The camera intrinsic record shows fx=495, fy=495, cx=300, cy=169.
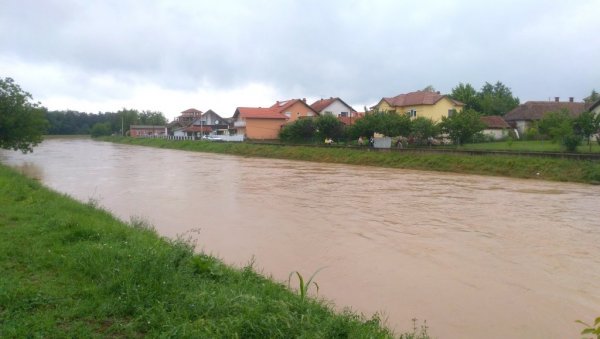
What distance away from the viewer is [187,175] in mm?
27172

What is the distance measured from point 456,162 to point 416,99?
87.6ft

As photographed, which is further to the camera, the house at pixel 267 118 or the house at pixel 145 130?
the house at pixel 145 130

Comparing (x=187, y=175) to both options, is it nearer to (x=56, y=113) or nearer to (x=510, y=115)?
(x=510, y=115)

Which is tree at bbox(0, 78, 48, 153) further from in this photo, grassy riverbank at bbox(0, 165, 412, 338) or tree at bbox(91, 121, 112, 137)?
tree at bbox(91, 121, 112, 137)

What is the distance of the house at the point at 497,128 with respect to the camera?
164 feet

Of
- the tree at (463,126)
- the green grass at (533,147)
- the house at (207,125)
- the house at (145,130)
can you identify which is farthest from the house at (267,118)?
the house at (145,130)

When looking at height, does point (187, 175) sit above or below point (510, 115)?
below

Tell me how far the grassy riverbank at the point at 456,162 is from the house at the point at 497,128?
2044 centimetres

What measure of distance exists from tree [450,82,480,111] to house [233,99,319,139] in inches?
856

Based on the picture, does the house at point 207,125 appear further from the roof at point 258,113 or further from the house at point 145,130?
the house at point 145,130

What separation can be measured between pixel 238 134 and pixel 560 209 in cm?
5241

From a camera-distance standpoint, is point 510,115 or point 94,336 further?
point 510,115

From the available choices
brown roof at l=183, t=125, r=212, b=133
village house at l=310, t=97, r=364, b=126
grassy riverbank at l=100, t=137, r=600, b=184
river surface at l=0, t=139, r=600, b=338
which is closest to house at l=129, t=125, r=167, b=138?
brown roof at l=183, t=125, r=212, b=133

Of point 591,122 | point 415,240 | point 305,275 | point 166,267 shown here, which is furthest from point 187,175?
point 591,122
